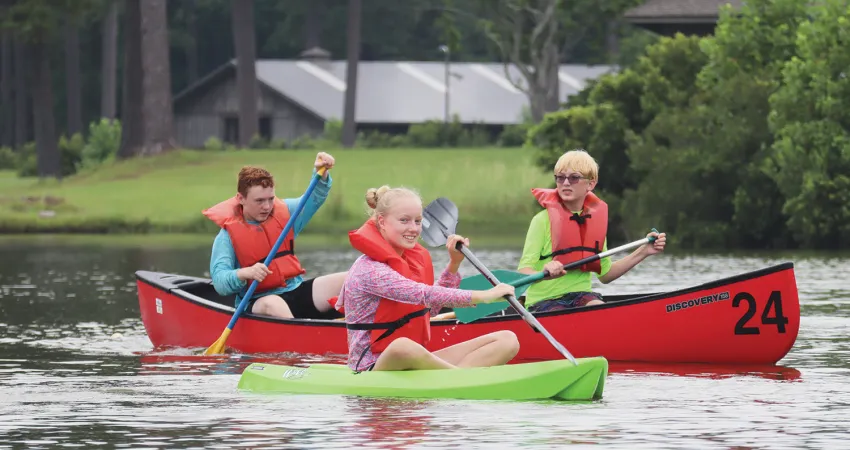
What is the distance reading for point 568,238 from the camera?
13.5m

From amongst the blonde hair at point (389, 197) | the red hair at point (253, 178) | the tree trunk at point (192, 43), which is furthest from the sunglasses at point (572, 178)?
the tree trunk at point (192, 43)

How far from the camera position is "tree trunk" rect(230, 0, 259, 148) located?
61.8 metres

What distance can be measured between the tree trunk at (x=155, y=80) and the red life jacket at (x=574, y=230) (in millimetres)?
35463

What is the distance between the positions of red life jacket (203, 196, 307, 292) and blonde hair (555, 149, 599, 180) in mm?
2314

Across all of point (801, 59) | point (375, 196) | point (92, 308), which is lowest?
point (92, 308)

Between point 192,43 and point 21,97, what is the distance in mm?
7124

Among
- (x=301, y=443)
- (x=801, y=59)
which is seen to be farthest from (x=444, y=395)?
(x=801, y=59)

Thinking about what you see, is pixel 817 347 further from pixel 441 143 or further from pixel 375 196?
pixel 441 143

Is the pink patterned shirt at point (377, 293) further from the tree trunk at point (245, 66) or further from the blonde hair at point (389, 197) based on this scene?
the tree trunk at point (245, 66)

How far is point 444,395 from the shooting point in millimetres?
11023

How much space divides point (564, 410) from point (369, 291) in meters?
1.28

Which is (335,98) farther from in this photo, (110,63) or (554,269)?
(554,269)

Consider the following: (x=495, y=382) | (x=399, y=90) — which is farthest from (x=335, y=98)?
(x=495, y=382)

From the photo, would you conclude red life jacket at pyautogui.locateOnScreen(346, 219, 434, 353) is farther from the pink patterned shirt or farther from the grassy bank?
the grassy bank
